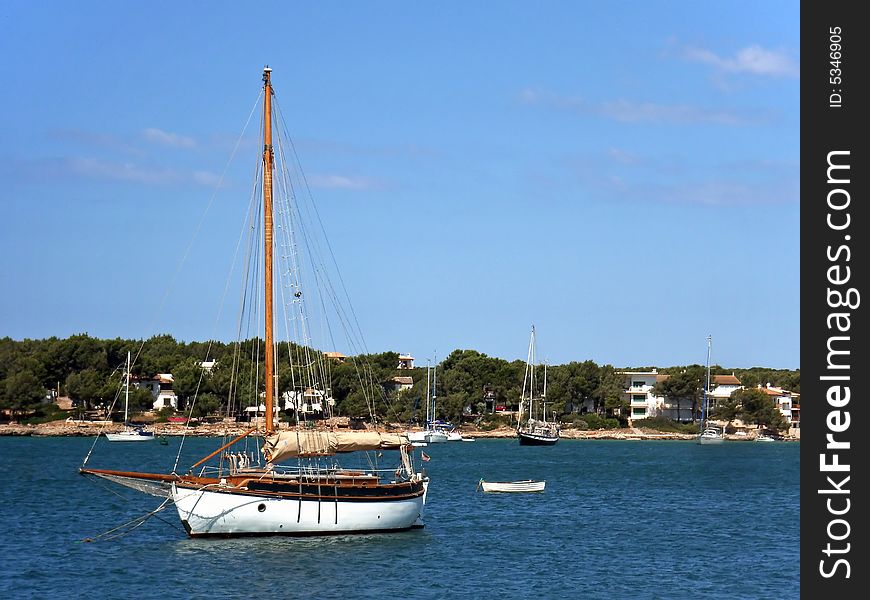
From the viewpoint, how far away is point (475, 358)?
18300 cm

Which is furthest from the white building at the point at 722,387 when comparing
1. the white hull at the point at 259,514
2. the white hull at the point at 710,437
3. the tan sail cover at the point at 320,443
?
the white hull at the point at 259,514

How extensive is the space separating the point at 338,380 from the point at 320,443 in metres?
→ 110

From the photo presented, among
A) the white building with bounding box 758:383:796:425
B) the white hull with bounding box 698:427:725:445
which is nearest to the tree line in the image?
the white building with bounding box 758:383:796:425

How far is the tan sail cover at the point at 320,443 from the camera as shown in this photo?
4838 centimetres

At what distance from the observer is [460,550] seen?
48812 mm

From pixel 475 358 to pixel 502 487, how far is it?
10650cm

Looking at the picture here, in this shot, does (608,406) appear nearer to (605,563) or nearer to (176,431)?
(176,431)

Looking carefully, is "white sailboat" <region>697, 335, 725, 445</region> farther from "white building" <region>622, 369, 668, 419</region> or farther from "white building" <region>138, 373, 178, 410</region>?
"white building" <region>138, 373, 178, 410</region>

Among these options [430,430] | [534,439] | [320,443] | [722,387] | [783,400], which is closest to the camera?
[320,443]

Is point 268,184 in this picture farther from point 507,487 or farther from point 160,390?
point 160,390

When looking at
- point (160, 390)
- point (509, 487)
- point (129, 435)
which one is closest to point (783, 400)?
point (160, 390)

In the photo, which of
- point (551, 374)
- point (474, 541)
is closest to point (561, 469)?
point (474, 541)

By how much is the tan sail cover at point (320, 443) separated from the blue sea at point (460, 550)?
12.2 ft
